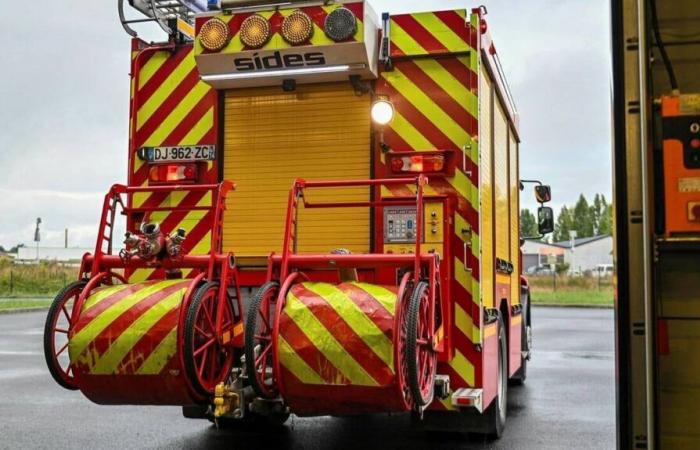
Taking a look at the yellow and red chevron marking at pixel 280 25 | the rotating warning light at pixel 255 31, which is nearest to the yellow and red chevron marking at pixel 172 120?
the yellow and red chevron marking at pixel 280 25

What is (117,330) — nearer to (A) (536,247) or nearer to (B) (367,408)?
(B) (367,408)

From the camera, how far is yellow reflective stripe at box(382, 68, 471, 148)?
538 cm

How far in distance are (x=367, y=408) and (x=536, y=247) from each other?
4087 inches

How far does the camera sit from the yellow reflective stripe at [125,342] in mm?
4242

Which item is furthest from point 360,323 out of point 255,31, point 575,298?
point 575,298

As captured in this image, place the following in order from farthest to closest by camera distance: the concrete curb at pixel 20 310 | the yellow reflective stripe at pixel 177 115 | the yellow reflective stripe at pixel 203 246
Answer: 1. the concrete curb at pixel 20 310
2. the yellow reflective stripe at pixel 177 115
3. the yellow reflective stripe at pixel 203 246

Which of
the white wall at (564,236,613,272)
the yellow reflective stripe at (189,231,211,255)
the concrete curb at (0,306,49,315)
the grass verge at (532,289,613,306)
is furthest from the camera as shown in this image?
the white wall at (564,236,613,272)

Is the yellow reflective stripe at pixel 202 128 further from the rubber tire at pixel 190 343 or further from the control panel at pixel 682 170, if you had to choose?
the control panel at pixel 682 170

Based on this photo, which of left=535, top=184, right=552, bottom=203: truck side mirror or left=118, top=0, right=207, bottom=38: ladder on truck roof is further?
left=535, top=184, right=552, bottom=203: truck side mirror

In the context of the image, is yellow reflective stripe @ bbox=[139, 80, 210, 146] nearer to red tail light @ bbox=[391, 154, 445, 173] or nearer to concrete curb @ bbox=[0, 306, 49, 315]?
red tail light @ bbox=[391, 154, 445, 173]

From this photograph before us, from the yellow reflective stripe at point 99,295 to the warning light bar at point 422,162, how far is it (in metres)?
1.98

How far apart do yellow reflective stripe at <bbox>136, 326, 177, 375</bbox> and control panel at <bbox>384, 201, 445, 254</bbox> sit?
1.72 metres

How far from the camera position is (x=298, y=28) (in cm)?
512

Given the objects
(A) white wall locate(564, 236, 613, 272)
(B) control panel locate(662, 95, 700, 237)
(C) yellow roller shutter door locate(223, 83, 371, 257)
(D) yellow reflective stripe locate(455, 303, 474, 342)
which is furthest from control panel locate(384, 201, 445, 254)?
(A) white wall locate(564, 236, 613, 272)
